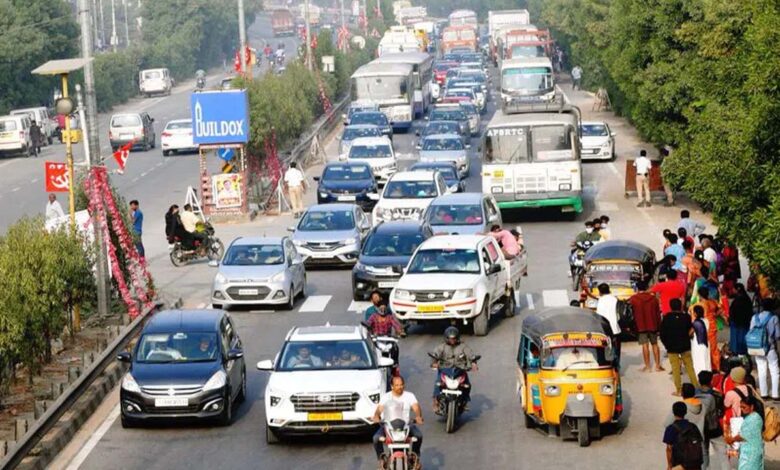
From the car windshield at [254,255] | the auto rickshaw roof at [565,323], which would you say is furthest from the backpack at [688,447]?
the car windshield at [254,255]

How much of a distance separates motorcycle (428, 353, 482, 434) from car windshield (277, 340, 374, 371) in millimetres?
937

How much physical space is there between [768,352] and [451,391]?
442cm

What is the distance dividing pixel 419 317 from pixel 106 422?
6.96m

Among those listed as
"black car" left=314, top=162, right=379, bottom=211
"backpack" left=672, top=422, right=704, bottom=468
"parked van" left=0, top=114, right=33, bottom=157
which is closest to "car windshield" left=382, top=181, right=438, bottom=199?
"black car" left=314, top=162, right=379, bottom=211

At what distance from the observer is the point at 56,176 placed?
3228 centimetres

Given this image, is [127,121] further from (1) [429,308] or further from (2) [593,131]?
(1) [429,308]

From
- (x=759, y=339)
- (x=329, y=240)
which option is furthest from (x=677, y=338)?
(x=329, y=240)

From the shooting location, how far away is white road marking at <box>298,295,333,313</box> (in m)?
33.3

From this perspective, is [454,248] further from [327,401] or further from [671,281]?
[327,401]

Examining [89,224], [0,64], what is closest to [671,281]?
[89,224]

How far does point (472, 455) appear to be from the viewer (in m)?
21.1

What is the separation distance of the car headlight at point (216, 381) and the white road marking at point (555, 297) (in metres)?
10.7

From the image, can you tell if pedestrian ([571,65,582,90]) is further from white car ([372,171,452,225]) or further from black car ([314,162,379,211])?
white car ([372,171,452,225])

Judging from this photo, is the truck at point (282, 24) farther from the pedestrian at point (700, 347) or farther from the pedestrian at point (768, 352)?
the pedestrian at point (768, 352)
